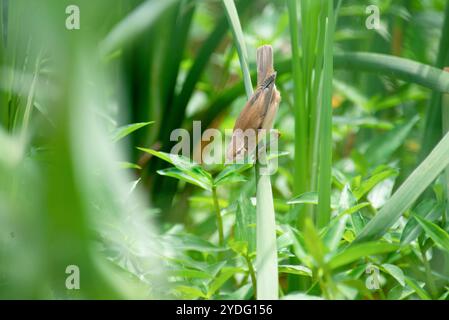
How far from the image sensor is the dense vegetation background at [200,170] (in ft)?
1.22

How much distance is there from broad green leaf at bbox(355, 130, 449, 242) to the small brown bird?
14cm

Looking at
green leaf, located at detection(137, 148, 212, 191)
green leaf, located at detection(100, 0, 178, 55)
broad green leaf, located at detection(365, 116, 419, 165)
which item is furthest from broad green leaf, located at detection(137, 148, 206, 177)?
broad green leaf, located at detection(365, 116, 419, 165)

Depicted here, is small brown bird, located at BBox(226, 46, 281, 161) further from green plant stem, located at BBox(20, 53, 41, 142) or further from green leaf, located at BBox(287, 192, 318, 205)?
green plant stem, located at BBox(20, 53, 41, 142)

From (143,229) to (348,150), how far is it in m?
0.79

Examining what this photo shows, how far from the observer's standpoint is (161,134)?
1008mm

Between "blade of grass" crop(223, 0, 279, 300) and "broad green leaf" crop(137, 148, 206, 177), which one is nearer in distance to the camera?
"blade of grass" crop(223, 0, 279, 300)

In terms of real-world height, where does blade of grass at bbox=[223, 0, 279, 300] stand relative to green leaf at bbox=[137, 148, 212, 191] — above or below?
below

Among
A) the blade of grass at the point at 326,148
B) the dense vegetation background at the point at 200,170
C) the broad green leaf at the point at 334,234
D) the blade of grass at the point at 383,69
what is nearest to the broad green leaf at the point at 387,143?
the dense vegetation background at the point at 200,170

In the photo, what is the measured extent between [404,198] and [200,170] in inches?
8.0

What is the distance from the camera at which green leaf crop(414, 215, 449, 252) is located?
22.5 inches

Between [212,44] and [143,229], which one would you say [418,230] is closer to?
[143,229]


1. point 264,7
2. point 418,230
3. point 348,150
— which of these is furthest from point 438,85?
point 264,7

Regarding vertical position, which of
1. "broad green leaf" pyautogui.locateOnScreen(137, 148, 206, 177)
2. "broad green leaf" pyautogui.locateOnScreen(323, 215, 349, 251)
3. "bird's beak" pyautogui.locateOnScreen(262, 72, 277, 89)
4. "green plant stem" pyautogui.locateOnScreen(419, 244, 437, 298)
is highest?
"bird's beak" pyautogui.locateOnScreen(262, 72, 277, 89)
